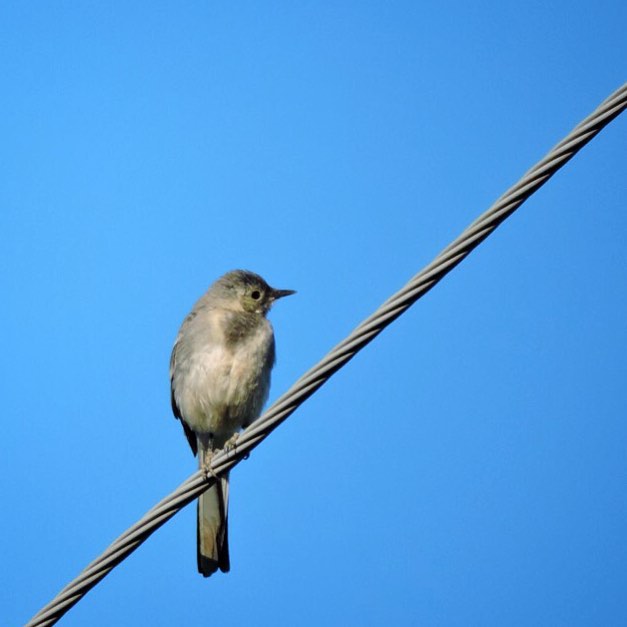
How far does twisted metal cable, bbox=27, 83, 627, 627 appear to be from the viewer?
3584 millimetres

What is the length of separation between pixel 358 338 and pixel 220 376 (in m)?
3.60

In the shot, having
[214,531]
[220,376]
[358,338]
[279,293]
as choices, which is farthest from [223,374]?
[358,338]

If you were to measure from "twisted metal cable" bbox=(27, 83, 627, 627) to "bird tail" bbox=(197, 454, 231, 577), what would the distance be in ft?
9.79

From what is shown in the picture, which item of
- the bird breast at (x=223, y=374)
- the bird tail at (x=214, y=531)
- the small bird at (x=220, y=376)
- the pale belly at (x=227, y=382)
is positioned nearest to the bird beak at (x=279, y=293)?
the small bird at (x=220, y=376)

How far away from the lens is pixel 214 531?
7.32 metres

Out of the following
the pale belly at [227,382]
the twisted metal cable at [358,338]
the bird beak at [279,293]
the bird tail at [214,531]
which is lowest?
the twisted metal cable at [358,338]

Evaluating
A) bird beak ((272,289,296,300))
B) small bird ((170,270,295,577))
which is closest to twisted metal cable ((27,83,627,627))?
small bird ((170,270,295,577))

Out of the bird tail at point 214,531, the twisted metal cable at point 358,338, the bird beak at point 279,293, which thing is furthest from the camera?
the bird beak at point 279,293

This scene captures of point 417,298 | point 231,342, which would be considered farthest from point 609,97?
point 231,342

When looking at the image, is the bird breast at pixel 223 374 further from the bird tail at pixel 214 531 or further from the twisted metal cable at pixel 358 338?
the twisted metal cable at pixel 358 338

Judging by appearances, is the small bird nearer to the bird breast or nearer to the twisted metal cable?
the bird breast

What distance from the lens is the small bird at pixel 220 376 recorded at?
285 inches

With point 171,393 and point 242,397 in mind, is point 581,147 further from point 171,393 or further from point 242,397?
point 171,393

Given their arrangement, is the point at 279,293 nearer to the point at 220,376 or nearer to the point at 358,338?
the point at 220,376
